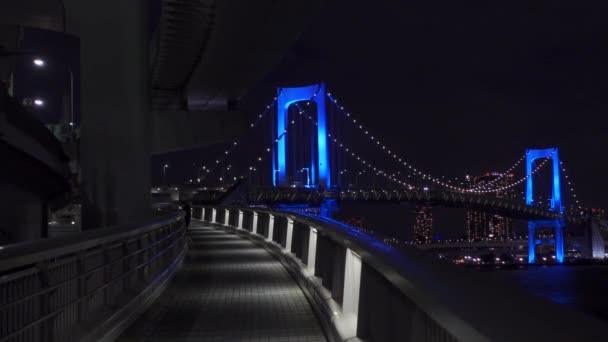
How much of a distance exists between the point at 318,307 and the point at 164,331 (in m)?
1.62

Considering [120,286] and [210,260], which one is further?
[210,260]

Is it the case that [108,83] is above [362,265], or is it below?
above

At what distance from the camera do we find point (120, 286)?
857cm

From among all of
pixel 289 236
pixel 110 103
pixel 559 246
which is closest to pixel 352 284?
pixel 289 236

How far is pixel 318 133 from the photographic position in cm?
6494

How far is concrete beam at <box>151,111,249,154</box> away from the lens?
981 inches

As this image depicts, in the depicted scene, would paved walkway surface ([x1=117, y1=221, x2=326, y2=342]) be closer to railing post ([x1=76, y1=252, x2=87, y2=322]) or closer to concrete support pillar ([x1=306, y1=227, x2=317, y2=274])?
concrete support pillar ([x1=306, y1=227, x2=317, y2=274])

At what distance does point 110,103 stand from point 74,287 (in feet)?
36.5

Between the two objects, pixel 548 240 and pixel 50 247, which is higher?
pixel 50 247

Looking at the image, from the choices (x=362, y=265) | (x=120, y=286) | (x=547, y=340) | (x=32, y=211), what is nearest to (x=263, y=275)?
(x=120, y=286)

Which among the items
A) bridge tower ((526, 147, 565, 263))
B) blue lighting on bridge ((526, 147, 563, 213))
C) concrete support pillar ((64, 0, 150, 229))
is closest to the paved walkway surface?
concrete support pillar ((64, 0, 150, 229))

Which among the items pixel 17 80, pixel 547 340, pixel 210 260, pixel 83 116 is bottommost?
pixel 210 260

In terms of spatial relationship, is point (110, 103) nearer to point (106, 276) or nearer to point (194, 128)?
point (194, 128)

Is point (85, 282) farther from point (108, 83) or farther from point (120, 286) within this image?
point (108, 83)
